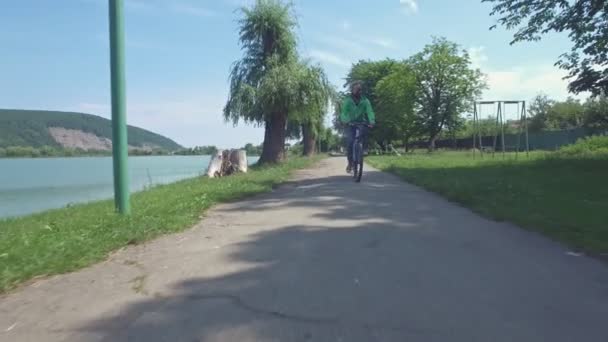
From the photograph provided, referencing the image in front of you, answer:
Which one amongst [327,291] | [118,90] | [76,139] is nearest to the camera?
[327,291]

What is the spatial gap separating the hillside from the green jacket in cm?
6425

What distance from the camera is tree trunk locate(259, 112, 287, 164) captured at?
24781mm

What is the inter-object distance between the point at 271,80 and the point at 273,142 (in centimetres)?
339

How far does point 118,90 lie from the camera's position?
6285mm

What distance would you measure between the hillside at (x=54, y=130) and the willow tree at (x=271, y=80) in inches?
1996

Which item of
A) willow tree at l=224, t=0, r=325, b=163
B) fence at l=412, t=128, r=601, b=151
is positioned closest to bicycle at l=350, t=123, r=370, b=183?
willow tree at l=224, t=0, r=325, b=163

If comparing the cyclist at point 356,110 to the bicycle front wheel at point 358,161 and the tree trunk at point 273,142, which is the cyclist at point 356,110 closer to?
the bicycle front wheel at point 358,161

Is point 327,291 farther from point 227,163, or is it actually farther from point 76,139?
point 76,139

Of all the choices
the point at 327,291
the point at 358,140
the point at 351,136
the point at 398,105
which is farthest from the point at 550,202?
the point at 398,105

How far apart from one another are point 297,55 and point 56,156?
5439cm

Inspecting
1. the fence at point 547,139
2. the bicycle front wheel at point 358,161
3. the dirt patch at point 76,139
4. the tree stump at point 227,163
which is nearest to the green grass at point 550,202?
the bicycle front wheel at point 358,161

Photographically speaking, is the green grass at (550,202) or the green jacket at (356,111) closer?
the green grass at (550,202)

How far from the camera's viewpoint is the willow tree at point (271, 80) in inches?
911

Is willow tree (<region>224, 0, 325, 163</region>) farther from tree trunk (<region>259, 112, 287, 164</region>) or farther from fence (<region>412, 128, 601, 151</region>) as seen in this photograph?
fence (<region>412, 128, 601, 151</region>)
